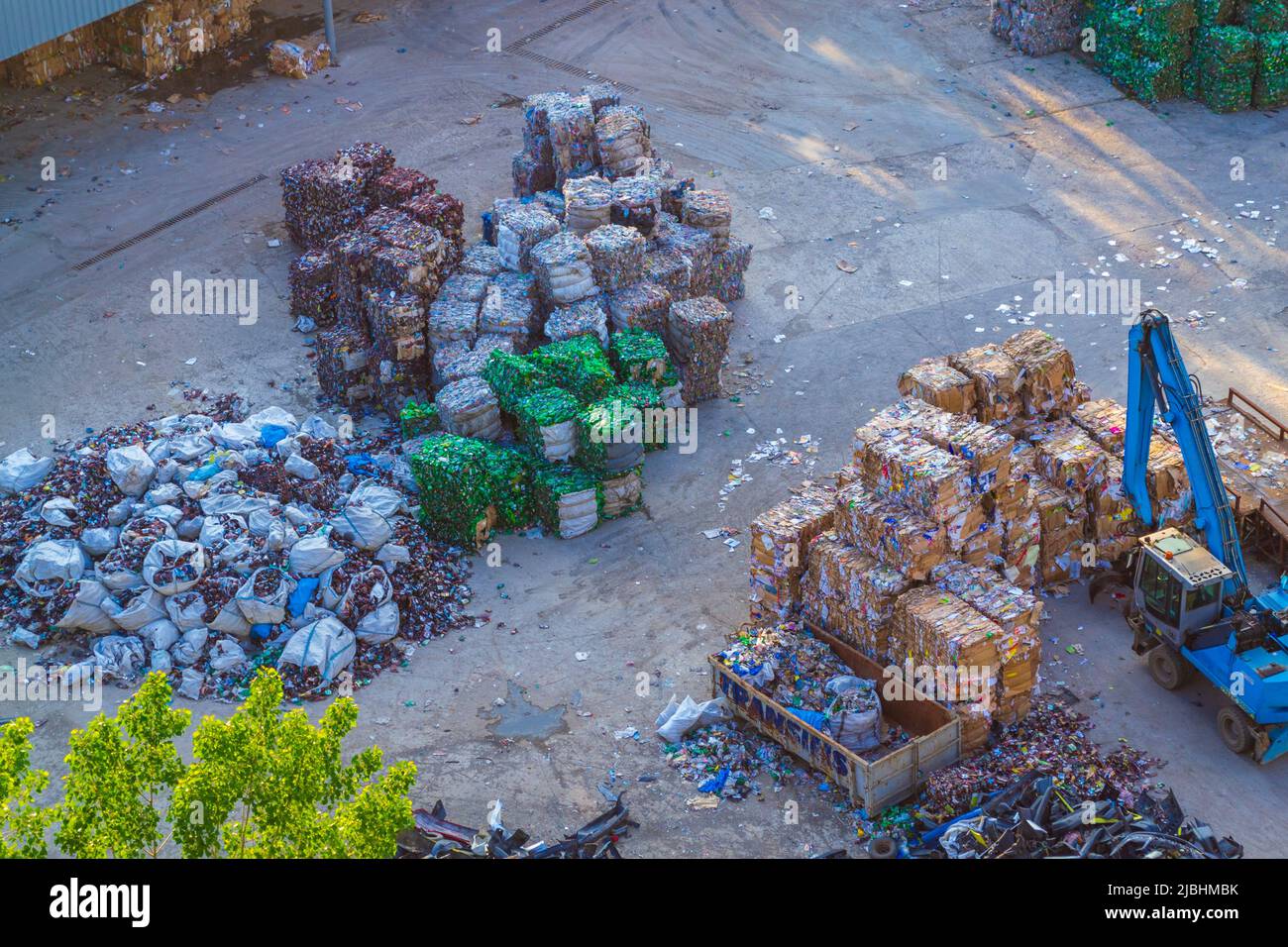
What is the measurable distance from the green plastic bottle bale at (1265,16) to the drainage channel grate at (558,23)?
13619mm

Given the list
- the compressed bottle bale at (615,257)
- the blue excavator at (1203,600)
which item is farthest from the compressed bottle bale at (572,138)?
the blue excavator at (1203,600)

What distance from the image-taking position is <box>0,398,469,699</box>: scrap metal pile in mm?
16938

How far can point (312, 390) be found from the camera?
21922 millimetres

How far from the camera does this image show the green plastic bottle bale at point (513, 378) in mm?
19203

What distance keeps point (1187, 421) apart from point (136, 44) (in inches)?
925

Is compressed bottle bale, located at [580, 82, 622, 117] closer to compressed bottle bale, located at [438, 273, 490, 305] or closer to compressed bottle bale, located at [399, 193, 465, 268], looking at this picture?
compressed bottle bale, located at [399, 193, 465, 268]

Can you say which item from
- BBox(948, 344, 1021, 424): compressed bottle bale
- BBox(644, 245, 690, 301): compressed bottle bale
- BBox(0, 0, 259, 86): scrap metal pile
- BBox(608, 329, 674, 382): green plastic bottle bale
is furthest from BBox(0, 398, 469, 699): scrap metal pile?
BBox(0, 0, 259, 86): scrap metal pile

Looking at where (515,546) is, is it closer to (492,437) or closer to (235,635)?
(492,437)

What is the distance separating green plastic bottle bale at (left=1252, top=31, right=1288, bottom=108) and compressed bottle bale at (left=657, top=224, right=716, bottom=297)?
40.9 feet

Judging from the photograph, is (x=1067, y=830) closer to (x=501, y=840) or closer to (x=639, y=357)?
(x=501, y=840)

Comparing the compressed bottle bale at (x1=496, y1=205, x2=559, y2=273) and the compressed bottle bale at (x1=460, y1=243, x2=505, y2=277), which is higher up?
the compressed bottle bale at (x1=496, y1=205, x2=559, y2=273)
